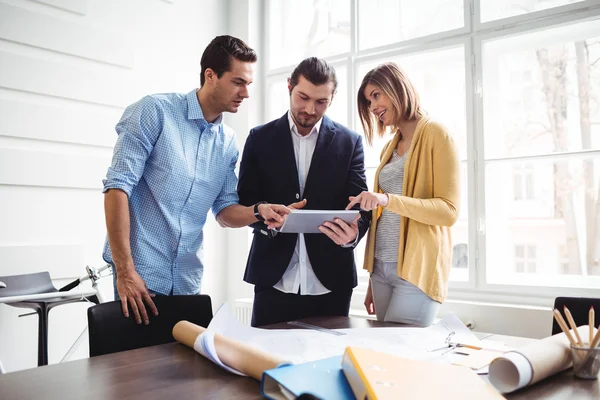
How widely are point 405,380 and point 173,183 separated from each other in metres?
1.22

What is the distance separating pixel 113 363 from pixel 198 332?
21 cm

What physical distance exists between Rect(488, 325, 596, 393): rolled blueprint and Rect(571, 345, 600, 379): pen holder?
0.08 ft

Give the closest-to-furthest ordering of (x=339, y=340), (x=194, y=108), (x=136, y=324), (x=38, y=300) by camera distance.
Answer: (x=339, y=340), (x=136, y=324), (x=194, y=108), (x=38, y=300)

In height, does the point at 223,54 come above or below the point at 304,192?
above

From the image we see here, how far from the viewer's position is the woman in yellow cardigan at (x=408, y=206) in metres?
1.85

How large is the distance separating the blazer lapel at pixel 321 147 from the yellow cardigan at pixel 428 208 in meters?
0.34

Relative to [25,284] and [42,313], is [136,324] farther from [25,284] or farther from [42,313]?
[25,284]

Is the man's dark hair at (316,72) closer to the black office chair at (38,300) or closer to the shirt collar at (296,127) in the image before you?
the shirt collar at (296,127)

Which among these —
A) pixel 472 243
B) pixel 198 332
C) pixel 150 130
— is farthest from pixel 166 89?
pixel 198 332

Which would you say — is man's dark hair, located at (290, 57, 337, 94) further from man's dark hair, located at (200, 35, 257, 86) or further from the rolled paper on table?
the rolled paper on table

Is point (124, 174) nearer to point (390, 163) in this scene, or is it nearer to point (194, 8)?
point (390, 163)

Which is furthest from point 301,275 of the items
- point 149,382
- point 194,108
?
point 149,382

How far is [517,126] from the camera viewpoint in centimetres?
308

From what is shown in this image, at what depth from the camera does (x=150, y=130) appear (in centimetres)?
180
